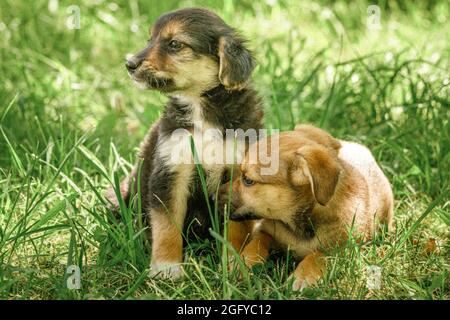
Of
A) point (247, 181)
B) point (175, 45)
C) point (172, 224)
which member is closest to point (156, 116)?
point (175, 45)

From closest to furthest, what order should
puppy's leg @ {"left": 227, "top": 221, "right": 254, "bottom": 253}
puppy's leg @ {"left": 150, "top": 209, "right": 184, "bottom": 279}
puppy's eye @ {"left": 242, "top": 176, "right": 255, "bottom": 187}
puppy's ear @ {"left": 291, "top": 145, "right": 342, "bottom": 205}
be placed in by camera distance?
puppy's ear @ {"left": 291, "top": 145, "right": 342, "bottom": 205} → puppy's eye @ {"left": 242, "top": 176, "right": 255, "bottom": 187} → puppy's leg @ {"left": 150, "top": 209, "right": 184, "bottom": 279} → puppy's leg @ {"left": 227, "top": 221, "right": 254, "bottom": 253}

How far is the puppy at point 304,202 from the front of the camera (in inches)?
142

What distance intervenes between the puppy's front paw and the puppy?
0.34 m

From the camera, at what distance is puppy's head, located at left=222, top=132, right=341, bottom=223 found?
358 cm

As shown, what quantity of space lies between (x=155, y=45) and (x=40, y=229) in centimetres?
110

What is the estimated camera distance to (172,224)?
392 centimetres

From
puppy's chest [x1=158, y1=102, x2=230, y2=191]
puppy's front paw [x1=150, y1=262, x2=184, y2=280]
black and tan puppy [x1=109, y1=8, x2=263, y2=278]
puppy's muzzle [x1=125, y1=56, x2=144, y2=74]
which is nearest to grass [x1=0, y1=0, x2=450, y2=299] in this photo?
puppy's front paw [x1=150, y1=262, x2=184, y2=280]

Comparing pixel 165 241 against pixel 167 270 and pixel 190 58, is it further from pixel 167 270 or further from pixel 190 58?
pixel 190 58

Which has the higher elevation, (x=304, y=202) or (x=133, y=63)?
(x=133, y=63)

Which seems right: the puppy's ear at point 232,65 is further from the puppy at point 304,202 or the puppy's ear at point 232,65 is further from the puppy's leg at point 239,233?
the puppy's leg at point 239,233

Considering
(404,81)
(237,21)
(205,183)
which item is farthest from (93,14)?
(205,183)

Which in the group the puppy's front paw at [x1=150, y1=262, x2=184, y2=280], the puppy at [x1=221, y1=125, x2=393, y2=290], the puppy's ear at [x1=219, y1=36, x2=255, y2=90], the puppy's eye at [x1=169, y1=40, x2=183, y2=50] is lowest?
the puppy's front paw at [x1=150, y1=262, x2=184, y2=280]

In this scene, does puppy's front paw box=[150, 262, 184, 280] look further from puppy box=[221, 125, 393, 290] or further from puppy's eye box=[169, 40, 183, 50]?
puppy's eye box=[169, 40, 183, 50]

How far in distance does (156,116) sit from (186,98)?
57.1 inches
